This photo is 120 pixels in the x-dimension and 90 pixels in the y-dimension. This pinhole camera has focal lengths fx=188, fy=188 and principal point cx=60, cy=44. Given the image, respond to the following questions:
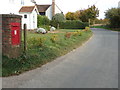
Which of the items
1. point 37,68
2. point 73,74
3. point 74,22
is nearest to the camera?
point 73,74

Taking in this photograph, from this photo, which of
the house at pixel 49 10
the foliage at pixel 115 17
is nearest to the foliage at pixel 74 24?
the house at pixel 49 10

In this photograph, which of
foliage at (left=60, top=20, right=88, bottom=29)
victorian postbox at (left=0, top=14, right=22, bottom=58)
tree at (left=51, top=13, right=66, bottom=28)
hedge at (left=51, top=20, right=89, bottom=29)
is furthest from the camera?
foliage at (left=60, top=20, right=88, bottom=29)

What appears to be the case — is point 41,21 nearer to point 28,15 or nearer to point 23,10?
point 28,15

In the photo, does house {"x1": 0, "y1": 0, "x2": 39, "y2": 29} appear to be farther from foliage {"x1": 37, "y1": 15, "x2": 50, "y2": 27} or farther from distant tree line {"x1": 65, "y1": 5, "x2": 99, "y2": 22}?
distant tree line {"x1": 65, "y1": 5, "x2": 99, "y2": 22}

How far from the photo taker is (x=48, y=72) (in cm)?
659

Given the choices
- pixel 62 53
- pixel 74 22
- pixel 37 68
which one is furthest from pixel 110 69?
pixel 74 22

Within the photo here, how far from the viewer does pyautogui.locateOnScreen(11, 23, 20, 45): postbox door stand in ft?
24.1

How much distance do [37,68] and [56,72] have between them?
2.77ft

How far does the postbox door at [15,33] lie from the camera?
24.1 feet

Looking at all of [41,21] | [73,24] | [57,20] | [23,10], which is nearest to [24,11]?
[23,10]

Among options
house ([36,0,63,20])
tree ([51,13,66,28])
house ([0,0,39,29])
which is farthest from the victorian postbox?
house ([36,0,63,20])

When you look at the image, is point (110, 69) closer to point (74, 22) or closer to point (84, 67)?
point (84, 67)

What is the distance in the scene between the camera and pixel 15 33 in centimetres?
748

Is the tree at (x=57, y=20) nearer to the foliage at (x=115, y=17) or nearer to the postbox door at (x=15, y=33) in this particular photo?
the foliage at (x=115, y=17)
